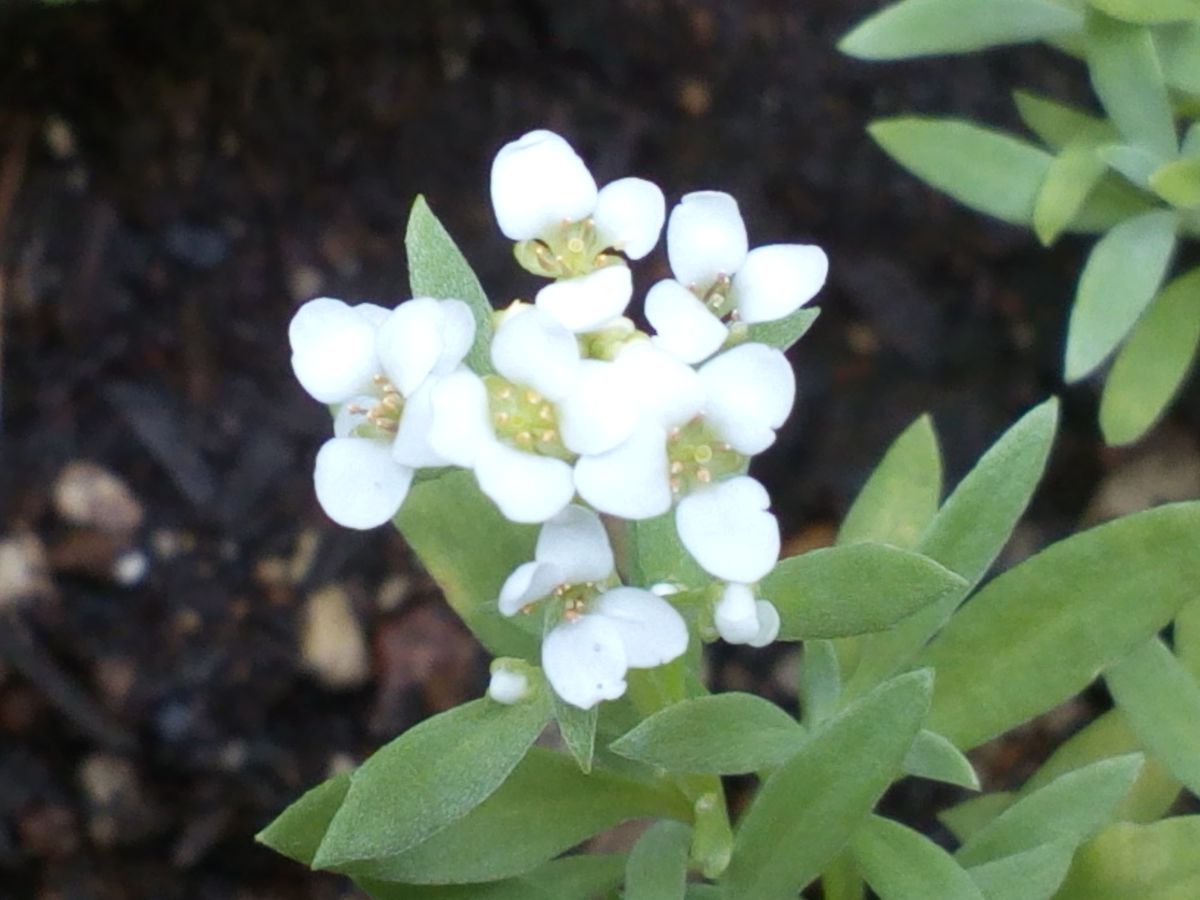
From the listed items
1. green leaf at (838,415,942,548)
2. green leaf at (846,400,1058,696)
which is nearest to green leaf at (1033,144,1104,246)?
green leaf at (838,415,942,548)

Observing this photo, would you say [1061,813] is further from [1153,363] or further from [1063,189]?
[1063,189]

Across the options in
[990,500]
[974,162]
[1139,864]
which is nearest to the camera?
[990,500]

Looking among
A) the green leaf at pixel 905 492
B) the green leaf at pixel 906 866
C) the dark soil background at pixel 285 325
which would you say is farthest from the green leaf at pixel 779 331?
the dark soil background at pixel 285 325

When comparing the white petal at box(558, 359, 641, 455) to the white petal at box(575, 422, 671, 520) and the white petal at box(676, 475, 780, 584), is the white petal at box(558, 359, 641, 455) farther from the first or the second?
the white petal at box(676, 475, 780, 584)

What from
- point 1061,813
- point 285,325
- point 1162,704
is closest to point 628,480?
point 1061,813

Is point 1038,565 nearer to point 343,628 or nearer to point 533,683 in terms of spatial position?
point 533,683

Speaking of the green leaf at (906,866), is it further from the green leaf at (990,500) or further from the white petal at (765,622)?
the white petal at (765,622)
